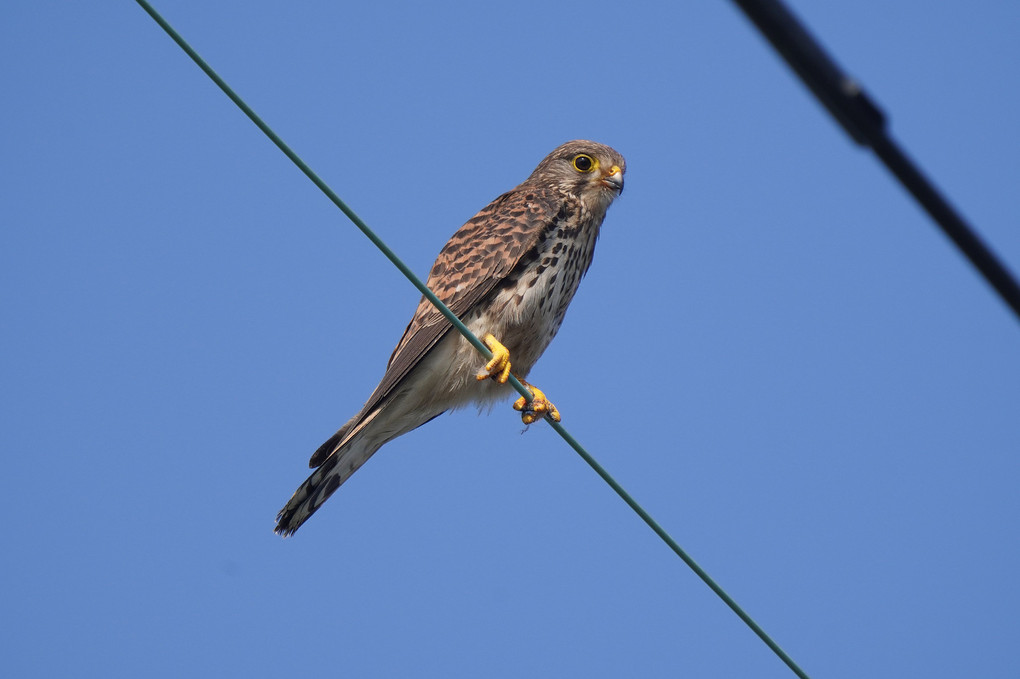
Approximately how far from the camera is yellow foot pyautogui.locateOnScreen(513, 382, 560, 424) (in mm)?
5246

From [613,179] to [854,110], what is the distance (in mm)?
4322

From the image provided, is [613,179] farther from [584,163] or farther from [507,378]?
[507,378]

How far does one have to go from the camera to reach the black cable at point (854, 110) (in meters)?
1.66

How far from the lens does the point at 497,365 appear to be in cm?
524

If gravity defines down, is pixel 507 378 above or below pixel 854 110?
above

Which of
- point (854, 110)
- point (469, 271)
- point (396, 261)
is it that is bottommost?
→ point (854, 110)

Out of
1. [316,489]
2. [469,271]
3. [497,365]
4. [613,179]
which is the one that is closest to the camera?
[497,365]

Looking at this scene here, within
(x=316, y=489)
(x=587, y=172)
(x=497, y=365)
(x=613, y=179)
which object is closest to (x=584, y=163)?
(x=587, y=172)

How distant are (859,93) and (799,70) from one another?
0.13 meters

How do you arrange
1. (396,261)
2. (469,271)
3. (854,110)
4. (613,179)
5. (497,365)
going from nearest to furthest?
1. (854,110)
2. (396,261)
3. (497,365)
4. (469,271)
5. (613,179)

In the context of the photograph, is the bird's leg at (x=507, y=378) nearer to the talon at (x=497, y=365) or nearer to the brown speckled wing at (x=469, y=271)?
the talon at (x=497, y=365)

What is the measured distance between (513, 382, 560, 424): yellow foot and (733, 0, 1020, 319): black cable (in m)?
3.44

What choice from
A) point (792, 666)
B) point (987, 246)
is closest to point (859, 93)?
point (987, 246)

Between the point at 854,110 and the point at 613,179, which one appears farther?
the point at 613,179
